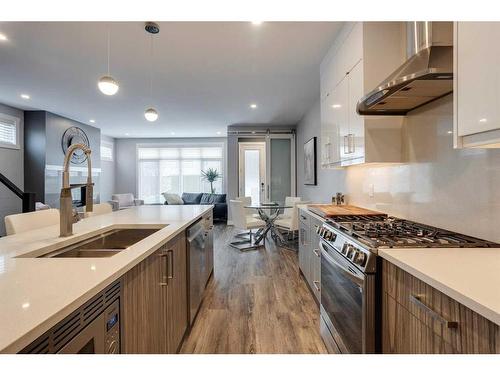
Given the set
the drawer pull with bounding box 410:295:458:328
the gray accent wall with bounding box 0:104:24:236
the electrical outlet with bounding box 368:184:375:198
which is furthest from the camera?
the gray accent wall with bounding box 0:104:24:236

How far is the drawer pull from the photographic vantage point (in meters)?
0.81

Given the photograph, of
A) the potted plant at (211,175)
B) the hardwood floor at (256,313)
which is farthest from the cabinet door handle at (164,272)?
the potted plant at (211,175)

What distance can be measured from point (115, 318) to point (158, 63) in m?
3.23

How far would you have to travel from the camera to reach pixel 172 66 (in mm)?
3398

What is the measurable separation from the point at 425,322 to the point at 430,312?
0.23 feet

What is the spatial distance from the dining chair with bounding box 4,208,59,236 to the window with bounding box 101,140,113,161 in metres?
7.48

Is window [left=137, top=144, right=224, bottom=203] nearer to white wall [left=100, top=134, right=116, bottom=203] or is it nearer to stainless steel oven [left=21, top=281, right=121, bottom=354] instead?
white wall [left=100, top=134, right=116, bottom=203]

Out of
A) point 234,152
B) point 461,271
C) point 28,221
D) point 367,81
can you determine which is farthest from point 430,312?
point 234,152

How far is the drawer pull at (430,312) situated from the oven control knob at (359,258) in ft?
0.95

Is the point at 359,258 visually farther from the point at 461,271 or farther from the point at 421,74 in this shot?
the point at 421,74

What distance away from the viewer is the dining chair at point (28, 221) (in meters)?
1.72

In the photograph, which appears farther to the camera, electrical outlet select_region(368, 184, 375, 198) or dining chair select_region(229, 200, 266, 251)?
dining chair select_region(229, 200, 266, 251)

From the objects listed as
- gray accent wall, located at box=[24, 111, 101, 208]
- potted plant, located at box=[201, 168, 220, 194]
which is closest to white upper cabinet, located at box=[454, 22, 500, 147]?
gray accent wall, located at box=[24, 111, 101, 208]

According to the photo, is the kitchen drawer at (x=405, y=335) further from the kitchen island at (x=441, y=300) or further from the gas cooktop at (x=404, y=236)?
the gas cooktop at (x=404, y=236)
